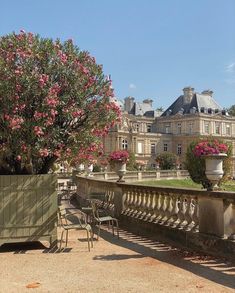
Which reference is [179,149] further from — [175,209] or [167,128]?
[175,209]

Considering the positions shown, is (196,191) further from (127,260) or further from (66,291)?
(66,291)

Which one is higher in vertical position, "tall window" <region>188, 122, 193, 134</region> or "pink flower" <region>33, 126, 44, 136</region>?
"tall window" <region>188, 122, 193, 134</region>

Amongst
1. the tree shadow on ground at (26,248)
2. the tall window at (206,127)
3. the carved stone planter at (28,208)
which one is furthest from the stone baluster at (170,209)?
the tall window at (206,127)

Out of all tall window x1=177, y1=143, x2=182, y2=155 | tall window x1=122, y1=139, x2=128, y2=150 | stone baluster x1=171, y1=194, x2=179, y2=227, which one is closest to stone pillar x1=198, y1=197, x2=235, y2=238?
stone baluster x1=171, y1=194, x2=179, y2=227

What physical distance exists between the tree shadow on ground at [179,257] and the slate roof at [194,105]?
8653cm

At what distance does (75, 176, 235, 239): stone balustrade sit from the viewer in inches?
255

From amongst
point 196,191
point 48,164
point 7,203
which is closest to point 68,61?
point 48,164

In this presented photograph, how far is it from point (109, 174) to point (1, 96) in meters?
27.7

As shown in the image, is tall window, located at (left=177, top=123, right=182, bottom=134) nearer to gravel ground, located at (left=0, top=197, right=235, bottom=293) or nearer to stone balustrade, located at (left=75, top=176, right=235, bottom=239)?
stone balustrade, located at (left=75, top=176, right=235, bottom=239)

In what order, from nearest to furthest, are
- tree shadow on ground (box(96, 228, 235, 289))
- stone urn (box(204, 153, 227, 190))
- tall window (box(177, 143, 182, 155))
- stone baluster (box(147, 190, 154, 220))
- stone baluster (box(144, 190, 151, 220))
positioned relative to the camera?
1. tree shadow on ground (box(96, 228, 235, 289))
2. stone urn (box(204, 153, 227, 190))
3. stone baluster (box(147, 190, 154, 220))
4. stone baluster (box(144, 190, 151, 220))
5. tall window (box(177, 143, 182, 155))

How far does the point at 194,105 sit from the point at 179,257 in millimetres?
88711

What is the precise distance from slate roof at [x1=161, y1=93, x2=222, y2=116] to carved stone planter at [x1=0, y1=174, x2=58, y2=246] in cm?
8732

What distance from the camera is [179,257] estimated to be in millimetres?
6672

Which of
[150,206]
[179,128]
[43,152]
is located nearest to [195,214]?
[150,206]
